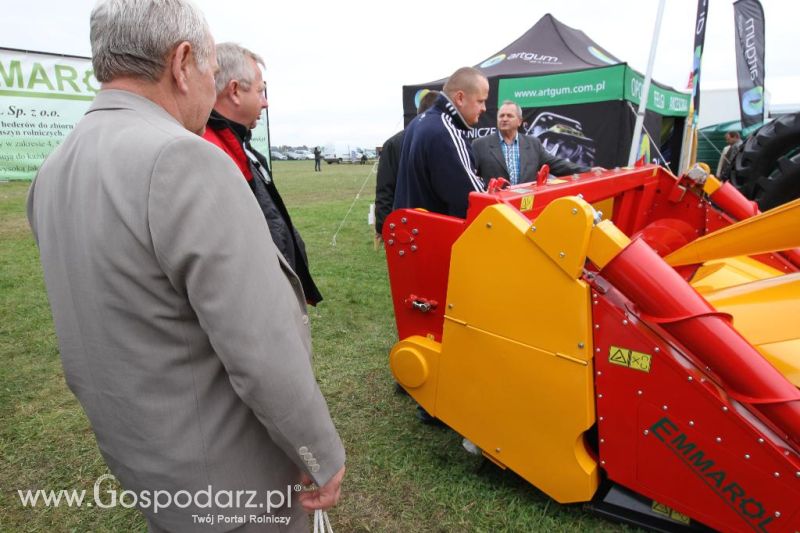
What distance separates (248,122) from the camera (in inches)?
81.3

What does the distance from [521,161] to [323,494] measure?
364 cm

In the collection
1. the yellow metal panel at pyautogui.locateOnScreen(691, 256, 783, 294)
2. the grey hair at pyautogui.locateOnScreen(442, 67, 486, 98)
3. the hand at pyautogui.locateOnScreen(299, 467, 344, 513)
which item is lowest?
the hand at pyautogui.locateOnScreen(299, 467, 344, 513)

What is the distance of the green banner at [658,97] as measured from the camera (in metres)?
8.29

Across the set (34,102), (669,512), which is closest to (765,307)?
(669,512)

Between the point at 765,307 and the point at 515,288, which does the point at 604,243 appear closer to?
the point at 515,288

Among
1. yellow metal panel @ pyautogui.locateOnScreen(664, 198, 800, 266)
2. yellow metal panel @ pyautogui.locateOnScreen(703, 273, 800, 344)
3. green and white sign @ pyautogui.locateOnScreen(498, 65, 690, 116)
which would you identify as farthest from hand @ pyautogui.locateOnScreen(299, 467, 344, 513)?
green and white sign @ pyautogui.locateOnScreen(498, 65, 690, 116)

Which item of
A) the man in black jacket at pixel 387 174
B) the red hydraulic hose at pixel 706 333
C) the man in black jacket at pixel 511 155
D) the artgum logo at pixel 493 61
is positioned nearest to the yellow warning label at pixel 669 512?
the red hydraulic hose at pixel 706 333

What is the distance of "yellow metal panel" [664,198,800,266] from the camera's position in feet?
6.00

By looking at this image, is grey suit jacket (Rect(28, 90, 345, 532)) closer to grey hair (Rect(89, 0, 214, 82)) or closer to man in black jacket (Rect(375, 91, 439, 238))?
grey hair (Rect(89, 0, 214, 82))

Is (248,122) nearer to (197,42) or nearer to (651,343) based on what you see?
(197,42)

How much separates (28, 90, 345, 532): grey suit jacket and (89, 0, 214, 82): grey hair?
0.07 m

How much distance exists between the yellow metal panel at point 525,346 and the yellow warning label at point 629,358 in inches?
3.0

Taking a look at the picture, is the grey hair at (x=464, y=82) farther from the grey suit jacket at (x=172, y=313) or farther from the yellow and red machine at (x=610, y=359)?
the grey suit jacket at (x=172, y=313)

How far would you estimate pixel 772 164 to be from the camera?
13.1 ft
